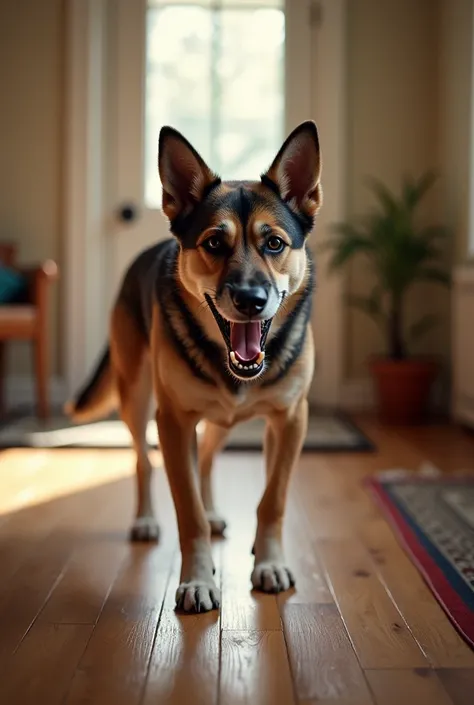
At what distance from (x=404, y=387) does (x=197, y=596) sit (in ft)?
9.79

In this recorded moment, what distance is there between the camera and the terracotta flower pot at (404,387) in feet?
14.2

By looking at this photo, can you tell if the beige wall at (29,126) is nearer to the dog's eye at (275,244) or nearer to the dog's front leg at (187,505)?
the dog's front leg at (187,505)

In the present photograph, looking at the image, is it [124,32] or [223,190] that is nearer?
[223,190]

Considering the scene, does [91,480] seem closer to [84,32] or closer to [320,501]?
[320,501]

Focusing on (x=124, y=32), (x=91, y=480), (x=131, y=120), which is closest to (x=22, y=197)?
(x=131, y=120)

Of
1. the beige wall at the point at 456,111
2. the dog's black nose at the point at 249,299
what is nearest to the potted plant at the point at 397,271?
the beige wall at the point at 456,111

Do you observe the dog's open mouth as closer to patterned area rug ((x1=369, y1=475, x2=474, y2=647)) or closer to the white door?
patterned area rug ((x1=369, y1=475, x2=474, y2=647))

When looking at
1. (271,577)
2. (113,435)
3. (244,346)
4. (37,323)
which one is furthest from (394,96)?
(271,577)

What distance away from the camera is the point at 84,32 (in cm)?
470

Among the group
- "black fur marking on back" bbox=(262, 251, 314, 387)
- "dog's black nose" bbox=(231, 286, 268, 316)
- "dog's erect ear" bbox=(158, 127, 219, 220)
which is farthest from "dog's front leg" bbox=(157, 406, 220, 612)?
"dog's erect ear" bbox=(158, 127, 219, 220)

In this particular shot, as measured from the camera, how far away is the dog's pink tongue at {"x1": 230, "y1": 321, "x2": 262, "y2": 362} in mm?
1570

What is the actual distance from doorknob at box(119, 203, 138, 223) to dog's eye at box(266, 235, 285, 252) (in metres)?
3.34

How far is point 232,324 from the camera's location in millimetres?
1581

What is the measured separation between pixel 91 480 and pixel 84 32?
10.1 ft
